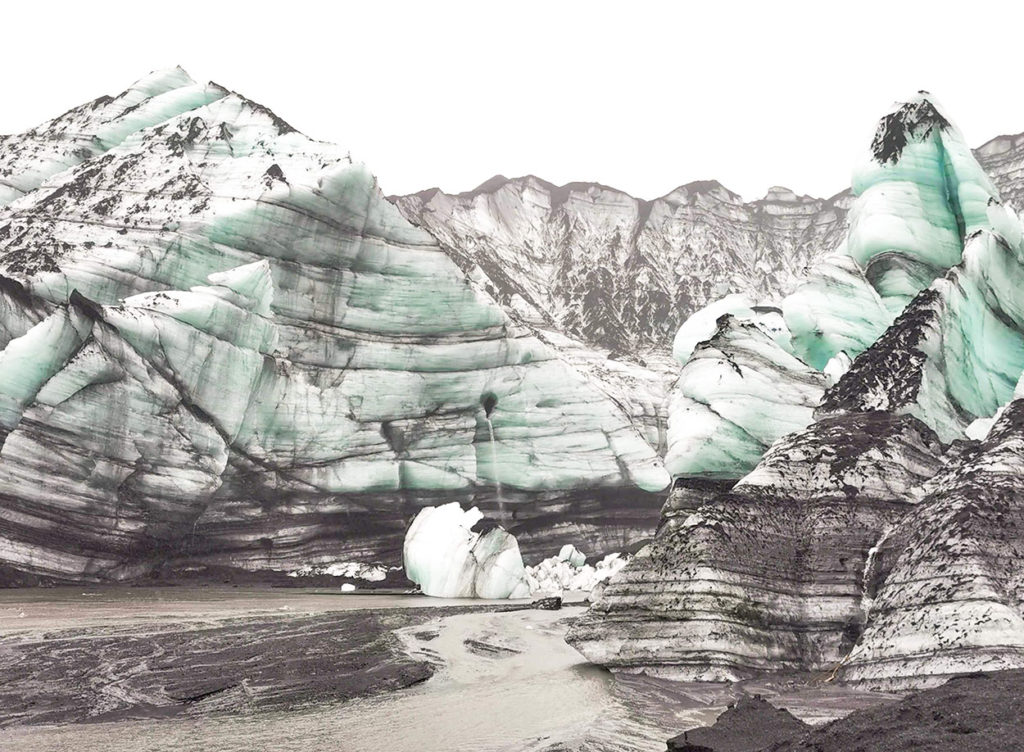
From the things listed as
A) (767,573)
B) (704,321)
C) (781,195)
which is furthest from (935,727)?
(781,195)

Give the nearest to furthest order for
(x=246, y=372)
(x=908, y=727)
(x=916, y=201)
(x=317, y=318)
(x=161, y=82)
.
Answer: (x=908, y=727), (x=916, y=201), (x=246, y=372), (x=317, y=318), (x=161, y=82)

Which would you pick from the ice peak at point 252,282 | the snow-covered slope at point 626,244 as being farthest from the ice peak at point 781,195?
the ice peak at point 252,282

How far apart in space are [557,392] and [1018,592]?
78.7 feet

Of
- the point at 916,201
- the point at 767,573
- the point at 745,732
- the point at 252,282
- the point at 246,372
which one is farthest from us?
the point at 252,282

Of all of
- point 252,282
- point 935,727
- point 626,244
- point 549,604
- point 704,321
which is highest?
point 626,244

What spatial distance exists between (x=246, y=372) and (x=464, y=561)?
30.9ft

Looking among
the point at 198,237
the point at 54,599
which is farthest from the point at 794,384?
the point at 198,237

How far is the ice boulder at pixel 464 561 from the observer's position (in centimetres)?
2391

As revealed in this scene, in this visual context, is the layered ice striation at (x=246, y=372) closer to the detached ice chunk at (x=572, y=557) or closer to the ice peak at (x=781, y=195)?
the detached ice chunk at (x=572, y=557)

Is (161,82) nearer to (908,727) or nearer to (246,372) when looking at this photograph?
(246,372)

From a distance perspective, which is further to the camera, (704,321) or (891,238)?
(704,321)

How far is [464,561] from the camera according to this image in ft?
80.0

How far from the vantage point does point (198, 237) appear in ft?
95.1

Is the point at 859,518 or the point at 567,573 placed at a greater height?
the point at 859,518
